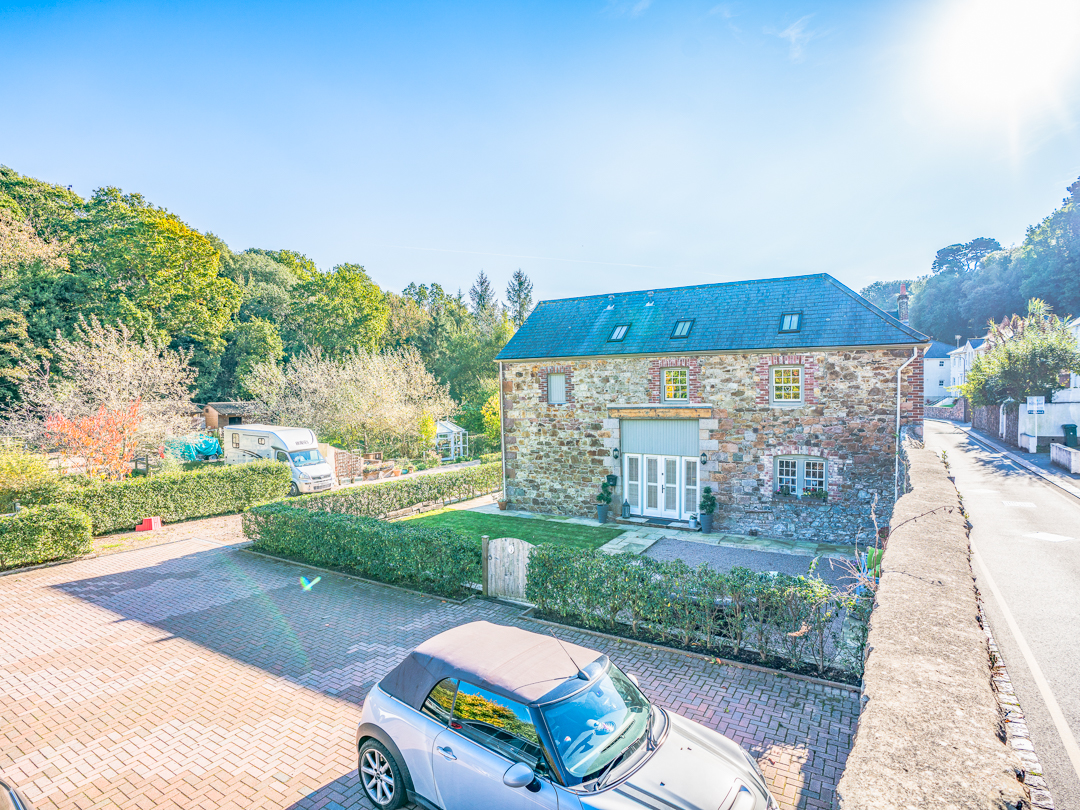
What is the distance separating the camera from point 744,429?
54.5 ft

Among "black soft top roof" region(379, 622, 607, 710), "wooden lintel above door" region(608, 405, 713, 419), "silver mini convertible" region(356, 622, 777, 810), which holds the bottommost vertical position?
"silver mini convertible" region(356, 622, 777, 810)

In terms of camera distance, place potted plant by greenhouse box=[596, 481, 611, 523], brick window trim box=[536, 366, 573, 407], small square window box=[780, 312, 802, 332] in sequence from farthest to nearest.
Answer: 1. brick window trim box=[536, 366, 573, 407]
2. potted plant by greenhouse box=[596, 481, 611, 523]
3. small square window box=[780, 312, 802, 332]

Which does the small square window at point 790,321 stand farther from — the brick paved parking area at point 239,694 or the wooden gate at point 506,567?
the brick paved parking area at point 239,694

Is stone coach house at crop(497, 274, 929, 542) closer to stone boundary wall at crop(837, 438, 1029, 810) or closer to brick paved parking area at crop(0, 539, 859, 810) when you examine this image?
stone boundary wall at crop(837, 438, 1029, 810)

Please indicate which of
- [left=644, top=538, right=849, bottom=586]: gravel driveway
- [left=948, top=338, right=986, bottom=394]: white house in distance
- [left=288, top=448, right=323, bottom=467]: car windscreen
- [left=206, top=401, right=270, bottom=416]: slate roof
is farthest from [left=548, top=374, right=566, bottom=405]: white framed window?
[left=948, top=338, right=986, bottom=394]: white house in distance

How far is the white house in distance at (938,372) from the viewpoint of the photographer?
71188 millimetres

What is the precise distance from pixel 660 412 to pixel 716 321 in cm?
355

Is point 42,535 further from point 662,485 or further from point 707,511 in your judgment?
point 707,511

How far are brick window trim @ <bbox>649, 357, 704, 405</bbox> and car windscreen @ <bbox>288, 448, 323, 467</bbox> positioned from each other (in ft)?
50.6

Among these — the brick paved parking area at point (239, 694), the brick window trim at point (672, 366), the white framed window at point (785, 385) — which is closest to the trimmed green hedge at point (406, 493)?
the brick paved parking area at point (239, 694)

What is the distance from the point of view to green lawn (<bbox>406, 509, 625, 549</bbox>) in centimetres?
1658

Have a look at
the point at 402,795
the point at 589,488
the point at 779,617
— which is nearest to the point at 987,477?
the point at 589,488

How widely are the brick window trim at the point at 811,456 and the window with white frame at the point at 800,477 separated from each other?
0.29 ft

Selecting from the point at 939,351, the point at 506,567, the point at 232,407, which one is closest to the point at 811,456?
the point at 506,567
